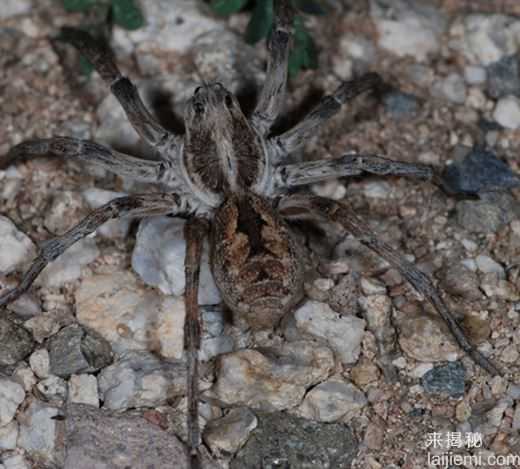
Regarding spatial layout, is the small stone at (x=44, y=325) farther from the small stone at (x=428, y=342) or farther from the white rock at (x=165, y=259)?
the small stone at (x=428, y=342)

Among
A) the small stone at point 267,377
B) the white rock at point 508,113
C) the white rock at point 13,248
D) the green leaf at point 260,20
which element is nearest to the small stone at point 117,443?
the small stone at point 267,377

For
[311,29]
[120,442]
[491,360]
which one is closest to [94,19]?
[311,29]

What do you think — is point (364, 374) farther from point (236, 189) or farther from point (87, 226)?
point (87, 226)

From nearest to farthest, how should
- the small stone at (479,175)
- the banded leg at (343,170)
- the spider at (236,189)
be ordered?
1. the spider at (236,189)
2. the banded leg at (343,170)
3. the small stone at (479,175)

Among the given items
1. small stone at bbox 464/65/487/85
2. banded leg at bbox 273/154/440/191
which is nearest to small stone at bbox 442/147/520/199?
banded leg at bbox 273/154/440/191

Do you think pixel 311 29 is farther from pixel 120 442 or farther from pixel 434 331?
pixel 120 442

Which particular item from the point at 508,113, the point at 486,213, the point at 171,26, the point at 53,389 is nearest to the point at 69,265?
the point at 53,389
